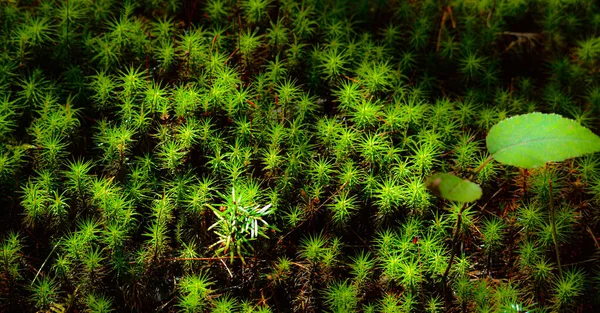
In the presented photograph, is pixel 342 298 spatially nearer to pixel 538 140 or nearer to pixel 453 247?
pixel 453 247

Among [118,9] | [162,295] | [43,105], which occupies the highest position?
[118,9]

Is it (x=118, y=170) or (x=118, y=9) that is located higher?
(x=118, y=9)

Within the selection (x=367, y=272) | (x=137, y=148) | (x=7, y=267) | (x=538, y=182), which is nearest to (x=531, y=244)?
(x=538, y=182)

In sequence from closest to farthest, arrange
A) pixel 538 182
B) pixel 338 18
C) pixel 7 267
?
pixel 7 267, pixel 538 182, pixel 338 18

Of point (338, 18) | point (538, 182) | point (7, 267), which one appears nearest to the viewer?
point (7, 267)

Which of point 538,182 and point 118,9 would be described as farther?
point 118,9

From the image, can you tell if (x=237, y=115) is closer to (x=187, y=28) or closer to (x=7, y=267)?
(x=187, y=28)
